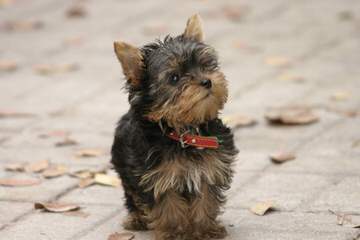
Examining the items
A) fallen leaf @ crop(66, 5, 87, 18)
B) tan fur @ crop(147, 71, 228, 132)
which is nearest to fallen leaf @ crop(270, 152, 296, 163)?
tan fur @ crop(147, 71, 228, 132)

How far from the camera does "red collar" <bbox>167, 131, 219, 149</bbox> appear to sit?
5699mm

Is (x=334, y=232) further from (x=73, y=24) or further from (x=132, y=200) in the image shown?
(x=73, y=24)

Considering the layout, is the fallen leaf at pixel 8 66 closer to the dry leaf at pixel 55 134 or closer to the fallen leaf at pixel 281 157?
the dry leaf at pixel 55 134

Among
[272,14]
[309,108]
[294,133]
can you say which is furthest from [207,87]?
[272,14]

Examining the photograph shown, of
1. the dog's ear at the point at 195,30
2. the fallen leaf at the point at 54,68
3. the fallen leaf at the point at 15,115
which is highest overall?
the dog's ear at the point at 195,30

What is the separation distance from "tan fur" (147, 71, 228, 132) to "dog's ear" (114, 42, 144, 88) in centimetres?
24

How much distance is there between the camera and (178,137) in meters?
5.71

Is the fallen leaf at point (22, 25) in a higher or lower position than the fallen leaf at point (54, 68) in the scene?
higher

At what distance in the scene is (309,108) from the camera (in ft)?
29.0

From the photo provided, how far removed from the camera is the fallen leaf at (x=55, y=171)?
24.4 feet

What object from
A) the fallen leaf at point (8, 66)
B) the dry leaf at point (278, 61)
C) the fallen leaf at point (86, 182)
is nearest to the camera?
the fallen leaf at point (86, 182)

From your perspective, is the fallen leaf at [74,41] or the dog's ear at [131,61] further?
the fallen leaf at [74,41]

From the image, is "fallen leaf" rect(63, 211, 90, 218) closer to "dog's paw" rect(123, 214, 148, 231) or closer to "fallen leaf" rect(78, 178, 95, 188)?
"dog's paw" rect(123, 214, 148, 231)

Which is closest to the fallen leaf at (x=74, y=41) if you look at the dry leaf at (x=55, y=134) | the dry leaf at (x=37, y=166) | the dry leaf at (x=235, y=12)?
the dry leaf at (x=235, y=12)
